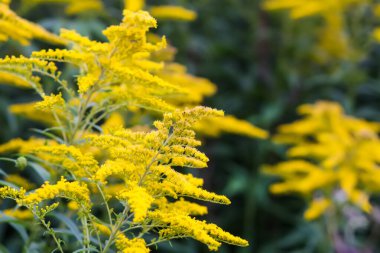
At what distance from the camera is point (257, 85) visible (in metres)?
5.59

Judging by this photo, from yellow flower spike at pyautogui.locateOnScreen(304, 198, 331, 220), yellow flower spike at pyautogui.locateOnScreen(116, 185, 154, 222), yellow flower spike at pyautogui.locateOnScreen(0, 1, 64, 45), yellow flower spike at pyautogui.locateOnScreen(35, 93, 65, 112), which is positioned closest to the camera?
yellow flower spike at pyautogui.locateOnScreen(116, 185, 154, 222)

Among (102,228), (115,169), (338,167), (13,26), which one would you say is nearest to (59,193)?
(115,169)

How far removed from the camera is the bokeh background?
4914 mm

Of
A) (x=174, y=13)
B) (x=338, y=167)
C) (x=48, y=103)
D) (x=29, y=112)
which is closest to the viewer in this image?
(x=48, y=103)

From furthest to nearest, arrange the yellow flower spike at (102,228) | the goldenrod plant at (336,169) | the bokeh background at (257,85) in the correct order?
the bokeh background at (257,85) < the goldenrod plant at (336,169) < the yellow flower spike at (102,228)

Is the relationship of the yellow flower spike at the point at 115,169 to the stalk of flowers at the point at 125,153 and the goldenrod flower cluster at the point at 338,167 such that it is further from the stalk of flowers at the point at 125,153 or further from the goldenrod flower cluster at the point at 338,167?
the goldenrod flower cluster at the point at 338,167

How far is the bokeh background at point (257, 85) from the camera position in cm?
491

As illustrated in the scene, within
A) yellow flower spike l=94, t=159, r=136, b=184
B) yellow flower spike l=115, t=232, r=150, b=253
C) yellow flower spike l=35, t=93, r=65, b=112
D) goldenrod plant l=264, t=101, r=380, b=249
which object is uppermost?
goldenrod plant l=264, t=101, r=380, b=249

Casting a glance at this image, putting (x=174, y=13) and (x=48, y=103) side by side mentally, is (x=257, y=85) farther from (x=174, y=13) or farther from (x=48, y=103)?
(x=48, y=103)

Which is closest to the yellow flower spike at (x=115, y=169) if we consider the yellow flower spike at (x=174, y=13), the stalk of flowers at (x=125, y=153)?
the stalk of flowers at (x=125, y=153)

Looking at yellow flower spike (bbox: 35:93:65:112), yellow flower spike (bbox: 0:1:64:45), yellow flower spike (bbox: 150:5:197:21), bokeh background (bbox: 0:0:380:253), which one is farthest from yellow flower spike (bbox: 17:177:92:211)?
bokeh background (bbox: 0:0:380:253)

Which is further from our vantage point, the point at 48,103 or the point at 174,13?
the point at 174,13

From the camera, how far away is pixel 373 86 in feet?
18.3

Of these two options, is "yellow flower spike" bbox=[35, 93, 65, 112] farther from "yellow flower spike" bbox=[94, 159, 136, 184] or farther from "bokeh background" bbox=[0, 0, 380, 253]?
"bokeh background" bbox=[0, 0, 380, 253]
